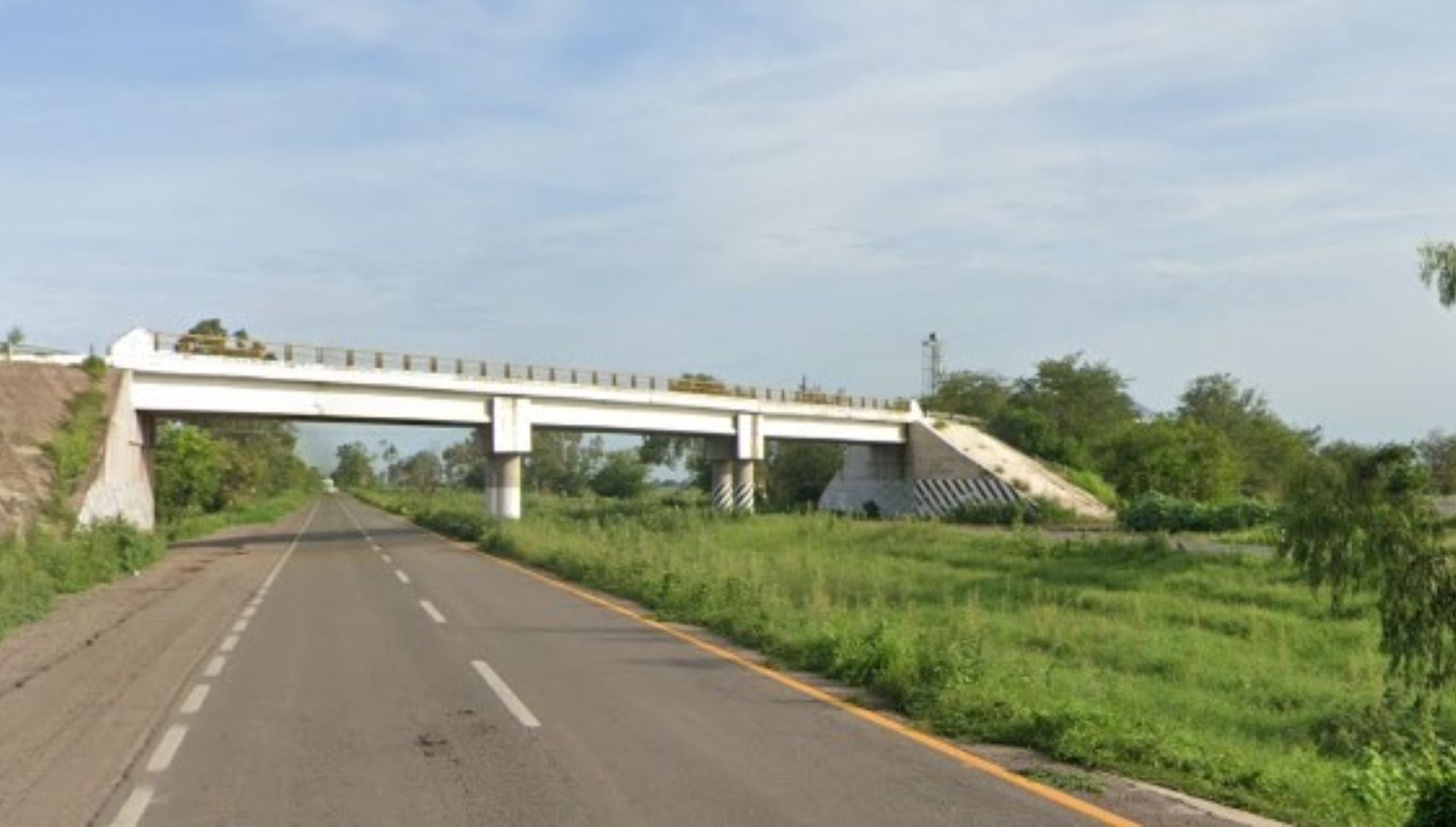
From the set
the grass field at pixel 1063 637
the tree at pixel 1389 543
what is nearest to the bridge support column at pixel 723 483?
the grass field at pixel 1063 637

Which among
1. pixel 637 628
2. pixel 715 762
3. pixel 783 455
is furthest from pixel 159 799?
pixel 783 455

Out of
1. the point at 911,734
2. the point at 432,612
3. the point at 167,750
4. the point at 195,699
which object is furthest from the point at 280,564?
the point at 911,734

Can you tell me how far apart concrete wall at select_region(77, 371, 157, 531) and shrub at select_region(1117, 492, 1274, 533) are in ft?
118

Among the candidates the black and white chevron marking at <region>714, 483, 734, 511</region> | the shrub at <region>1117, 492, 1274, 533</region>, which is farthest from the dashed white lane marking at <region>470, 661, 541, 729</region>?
the black and white chevron marking at <region>714, 483, 734, 511</region>

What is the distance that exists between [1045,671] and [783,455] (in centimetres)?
7889

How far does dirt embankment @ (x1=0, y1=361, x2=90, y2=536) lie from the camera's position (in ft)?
Result: 103

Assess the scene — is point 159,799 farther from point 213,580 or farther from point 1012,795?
point 213,580

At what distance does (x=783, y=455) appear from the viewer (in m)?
92.0

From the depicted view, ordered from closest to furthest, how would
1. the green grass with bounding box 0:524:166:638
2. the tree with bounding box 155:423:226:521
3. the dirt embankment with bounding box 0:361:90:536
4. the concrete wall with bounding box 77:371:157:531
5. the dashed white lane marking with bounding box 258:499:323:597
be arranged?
1. the green grass with bounding box 0:524:166:638
2. the dashed white lane marking with bounding box 258:499:323:597
3. the dirt embankment with bounding box 0:361:90:536
4. the concrete wall with bounding box 77:371:157:531
5. the tree with bounding box 155:423:226:521

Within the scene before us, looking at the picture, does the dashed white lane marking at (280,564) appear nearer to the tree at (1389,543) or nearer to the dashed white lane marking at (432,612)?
the dashed white lane marking at (432,612)

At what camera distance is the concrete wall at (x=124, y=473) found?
114 ft

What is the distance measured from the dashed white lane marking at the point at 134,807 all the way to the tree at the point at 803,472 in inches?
2930

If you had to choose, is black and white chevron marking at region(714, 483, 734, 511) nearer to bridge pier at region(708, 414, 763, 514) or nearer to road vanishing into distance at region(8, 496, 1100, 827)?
bridge pier at region(708, 414, 763, 514)

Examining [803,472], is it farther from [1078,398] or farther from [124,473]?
[124,473]
